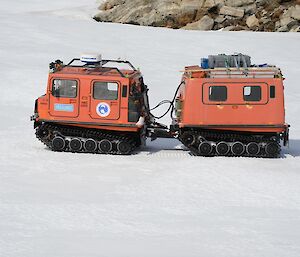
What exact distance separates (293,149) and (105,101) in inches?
199

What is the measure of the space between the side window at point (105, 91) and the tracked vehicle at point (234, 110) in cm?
161

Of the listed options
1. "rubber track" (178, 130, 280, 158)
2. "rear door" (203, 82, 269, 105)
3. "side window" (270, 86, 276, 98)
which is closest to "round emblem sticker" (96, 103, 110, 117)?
"rubber track" (178, 130, 280, 158)

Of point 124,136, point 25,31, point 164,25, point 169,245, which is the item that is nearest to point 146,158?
point 124,136

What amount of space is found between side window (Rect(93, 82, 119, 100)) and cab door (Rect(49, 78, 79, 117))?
1.58 ft

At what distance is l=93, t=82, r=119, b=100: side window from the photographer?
14578 millimetres

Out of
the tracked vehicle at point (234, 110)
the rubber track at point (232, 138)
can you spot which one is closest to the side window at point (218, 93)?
the tracked vehicle at point (234, 110)

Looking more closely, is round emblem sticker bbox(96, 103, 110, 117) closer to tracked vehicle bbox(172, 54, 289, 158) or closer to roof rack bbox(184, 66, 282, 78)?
tracked vehicle bbox(172, 54, 289, 158)

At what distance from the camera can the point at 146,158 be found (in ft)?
47.4

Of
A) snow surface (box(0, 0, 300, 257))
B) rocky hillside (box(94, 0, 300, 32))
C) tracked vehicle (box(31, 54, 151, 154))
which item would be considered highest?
rocky hillside (box(94, 0, 300, 32))

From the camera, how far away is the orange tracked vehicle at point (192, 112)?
14500 mm

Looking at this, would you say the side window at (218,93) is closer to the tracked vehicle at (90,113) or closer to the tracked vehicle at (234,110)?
the tracked vehicle at (234,110)

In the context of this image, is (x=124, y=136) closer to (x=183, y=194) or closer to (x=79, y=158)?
(x=79, y=158)

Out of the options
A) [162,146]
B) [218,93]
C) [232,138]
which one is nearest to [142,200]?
[232,138]

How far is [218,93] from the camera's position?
14.5m
